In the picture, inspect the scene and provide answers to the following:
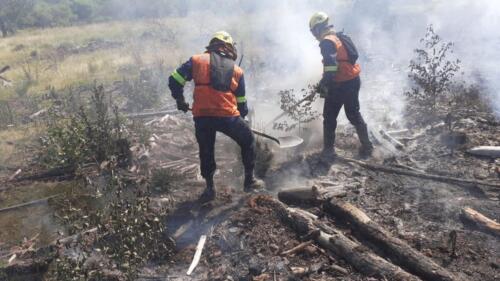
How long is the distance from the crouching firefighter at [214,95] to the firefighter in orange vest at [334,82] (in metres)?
1.59

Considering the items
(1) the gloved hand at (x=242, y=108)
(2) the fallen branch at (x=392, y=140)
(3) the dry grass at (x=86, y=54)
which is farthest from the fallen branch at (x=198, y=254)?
(3) the dry grass at (x=86, y=54)

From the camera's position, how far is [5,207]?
586 centimetres

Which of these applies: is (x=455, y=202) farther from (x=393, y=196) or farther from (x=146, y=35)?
(x=146, y=35)

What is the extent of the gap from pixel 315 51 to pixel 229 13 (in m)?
12.3

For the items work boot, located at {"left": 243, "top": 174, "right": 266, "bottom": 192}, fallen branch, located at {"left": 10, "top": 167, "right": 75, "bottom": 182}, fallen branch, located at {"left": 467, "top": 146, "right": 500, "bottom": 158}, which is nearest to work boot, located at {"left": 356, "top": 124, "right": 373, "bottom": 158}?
fallen branch, located at {"left": 467, "top": 146, "right": 500, "bottom": 158}

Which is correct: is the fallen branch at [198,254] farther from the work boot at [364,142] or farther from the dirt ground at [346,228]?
the work boot at [364,142]

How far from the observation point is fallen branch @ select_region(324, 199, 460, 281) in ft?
12.1

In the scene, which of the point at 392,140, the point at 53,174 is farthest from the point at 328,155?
the point at 53,174

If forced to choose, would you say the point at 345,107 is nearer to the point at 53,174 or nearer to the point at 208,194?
the point at 208,194

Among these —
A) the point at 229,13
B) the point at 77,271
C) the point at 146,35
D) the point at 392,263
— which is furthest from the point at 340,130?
the point at 229,13

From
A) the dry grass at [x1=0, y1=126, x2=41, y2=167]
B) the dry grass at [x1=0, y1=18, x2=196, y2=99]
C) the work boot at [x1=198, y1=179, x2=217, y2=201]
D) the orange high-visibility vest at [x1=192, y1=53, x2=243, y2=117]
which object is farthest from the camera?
the dry grass at [x1=0, y1=18, x2=196, y2=99]

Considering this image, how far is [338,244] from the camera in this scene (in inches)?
162

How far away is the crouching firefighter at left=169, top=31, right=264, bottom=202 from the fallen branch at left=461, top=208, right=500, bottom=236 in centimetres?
262

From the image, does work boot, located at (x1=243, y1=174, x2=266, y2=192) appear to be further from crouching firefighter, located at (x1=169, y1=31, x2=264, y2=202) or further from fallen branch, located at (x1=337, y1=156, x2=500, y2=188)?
fallen branch, located at (x1=337, y1=156, x2=500, y2=188)
